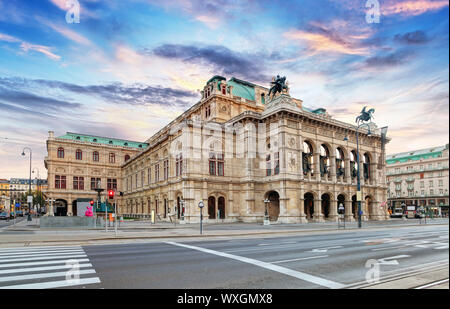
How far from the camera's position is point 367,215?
199ft

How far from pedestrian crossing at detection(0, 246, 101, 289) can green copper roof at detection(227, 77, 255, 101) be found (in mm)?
50493

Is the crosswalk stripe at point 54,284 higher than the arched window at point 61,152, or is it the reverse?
the arched window at point 61,152

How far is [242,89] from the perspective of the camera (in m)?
62.7

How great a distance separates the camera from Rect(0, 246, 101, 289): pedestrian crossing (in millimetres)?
8234

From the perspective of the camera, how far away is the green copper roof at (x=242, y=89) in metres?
60.9

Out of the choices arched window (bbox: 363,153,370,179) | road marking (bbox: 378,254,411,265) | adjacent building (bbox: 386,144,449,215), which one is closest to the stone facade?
arched window (bbox: 363,153,370,179)

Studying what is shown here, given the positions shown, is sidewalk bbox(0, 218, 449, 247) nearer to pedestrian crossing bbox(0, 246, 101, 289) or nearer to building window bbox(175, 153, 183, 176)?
pedestrian crossing bbox(0, 246, 101, 289)

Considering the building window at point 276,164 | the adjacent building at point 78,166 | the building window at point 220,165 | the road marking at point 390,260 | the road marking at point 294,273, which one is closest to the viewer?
the road marking at point 294,273

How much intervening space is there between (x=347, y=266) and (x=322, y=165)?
44.2 metres

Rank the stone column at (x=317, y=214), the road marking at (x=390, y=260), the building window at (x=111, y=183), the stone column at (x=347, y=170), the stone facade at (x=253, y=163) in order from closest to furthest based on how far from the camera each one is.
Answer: the road marking at (x=390, y=260), the stone facade at (x=253, y=163), the stone column at (x=317, y=214), the stone column at (x=347, y=170), the building window at (x=111, y=183)

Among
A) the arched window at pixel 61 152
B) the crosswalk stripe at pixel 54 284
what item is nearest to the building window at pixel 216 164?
the crosswalk stripe at pixel 54 284

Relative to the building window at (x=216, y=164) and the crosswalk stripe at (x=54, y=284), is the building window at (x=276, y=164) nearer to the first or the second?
the building window at (x=216, y=164)

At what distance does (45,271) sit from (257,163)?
42.4m

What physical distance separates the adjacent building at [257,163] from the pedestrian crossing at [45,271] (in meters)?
30.6
